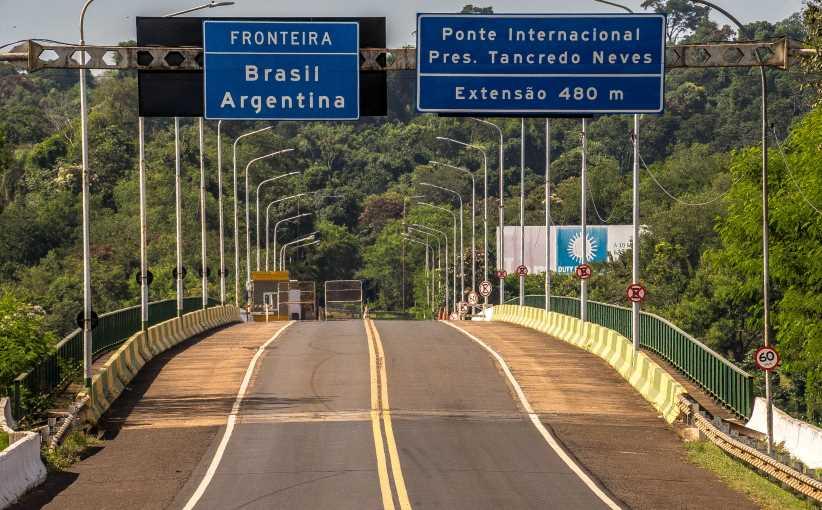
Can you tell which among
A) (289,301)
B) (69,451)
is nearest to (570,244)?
(289,301)

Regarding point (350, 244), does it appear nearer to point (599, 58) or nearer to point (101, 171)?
point (101, 171)

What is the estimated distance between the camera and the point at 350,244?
17300 centimetres

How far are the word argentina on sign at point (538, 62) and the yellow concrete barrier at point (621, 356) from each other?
28.3 ft

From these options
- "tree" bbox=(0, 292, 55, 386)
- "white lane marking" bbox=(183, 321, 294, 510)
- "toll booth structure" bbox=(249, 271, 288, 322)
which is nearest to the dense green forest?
"tree" bbox=(0, 292, 55, 386)

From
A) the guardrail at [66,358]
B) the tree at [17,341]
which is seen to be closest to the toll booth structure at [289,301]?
the guardrail at [66,358]

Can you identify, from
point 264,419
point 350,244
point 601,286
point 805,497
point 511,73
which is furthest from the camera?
point 350,244

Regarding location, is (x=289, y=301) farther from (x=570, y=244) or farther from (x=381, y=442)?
(x=381, y=442)

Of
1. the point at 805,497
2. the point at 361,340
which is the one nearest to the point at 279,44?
the point at 805,497

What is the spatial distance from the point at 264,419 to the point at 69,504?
32.7 feet

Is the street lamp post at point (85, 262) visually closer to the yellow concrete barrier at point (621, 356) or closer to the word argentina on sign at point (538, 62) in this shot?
the word argentina on sign at point (538, 62)

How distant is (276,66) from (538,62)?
15.7 feet

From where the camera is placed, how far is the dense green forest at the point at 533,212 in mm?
59281

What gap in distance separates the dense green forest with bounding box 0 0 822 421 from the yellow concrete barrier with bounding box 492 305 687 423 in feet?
26.3

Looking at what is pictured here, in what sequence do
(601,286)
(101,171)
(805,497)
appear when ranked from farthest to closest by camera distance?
(101,171), (601,286), (805,497)
